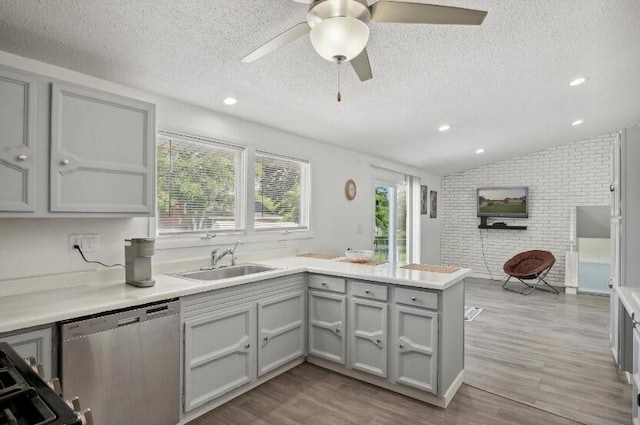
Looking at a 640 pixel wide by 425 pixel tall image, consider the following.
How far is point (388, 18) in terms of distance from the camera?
152cm

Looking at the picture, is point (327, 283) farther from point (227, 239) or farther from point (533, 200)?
point (533, 200)

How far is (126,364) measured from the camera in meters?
1.91

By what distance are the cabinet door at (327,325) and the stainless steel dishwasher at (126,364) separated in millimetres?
1222

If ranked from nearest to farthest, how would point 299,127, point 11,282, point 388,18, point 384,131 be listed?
point 388,18, point 11,282, point 299,127, point 384,131

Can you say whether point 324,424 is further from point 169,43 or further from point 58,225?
point 169,43

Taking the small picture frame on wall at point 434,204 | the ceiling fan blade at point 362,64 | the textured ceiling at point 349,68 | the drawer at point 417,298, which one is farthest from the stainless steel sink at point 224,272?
the small picture frame on wall at point 434,204

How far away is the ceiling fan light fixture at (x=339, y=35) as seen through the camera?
4.52 ft

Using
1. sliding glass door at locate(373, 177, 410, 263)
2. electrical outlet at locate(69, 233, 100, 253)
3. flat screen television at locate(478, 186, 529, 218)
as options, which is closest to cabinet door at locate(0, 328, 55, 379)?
electrical outlet at locate(69, 233, 100, 253)

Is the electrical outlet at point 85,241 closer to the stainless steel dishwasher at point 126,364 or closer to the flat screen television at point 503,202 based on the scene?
the stainless steel dishwasher at point 126,364

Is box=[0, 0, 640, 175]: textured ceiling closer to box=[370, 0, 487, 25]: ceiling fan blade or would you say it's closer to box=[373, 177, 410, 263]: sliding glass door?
box=[370, 0, 487, 25]: ceiling fan blade

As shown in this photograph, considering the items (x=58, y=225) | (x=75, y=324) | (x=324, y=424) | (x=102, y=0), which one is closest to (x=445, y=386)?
(x=324, y=424)

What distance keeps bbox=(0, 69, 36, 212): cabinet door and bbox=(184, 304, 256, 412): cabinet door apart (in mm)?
1105

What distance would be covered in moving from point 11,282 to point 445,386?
9.05 ft

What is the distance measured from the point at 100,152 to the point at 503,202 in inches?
283
